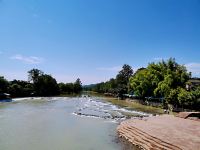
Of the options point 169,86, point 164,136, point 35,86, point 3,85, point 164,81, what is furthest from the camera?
point 35,86

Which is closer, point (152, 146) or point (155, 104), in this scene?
point (152, 146)

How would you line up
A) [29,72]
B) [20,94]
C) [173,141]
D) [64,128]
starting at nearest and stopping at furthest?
[173,141], [64,128], [20,94], [29,72]

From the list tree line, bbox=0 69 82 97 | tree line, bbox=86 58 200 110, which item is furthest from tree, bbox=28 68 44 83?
tree line, bbox=86 58 200 110

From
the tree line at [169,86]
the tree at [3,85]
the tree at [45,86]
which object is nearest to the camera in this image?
the tree line at [169,86]

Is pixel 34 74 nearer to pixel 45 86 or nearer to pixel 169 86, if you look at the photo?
pixel 45 86

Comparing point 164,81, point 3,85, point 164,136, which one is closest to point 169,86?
point 164,81

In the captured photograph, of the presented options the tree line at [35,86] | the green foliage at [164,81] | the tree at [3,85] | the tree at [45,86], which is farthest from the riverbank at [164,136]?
the tree at [45,86]

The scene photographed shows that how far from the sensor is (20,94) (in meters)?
123

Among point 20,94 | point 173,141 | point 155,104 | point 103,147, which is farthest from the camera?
point 20,94

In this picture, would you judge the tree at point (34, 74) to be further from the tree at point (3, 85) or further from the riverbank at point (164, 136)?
the riverbank at point (164, 136)

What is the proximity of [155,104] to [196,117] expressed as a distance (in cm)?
3370

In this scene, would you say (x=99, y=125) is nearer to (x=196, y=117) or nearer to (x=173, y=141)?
(x=196, y=117)

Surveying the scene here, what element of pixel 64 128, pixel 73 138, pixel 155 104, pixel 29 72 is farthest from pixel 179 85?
pixel 29 72

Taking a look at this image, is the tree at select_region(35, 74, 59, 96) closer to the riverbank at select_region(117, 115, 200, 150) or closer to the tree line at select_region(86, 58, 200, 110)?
the tree line at select_region(86, 58, 200, 110)
